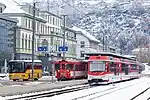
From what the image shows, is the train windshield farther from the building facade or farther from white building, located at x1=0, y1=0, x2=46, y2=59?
the building facade

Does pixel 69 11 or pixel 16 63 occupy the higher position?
pixel 69 11

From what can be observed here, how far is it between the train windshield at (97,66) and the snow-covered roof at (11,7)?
157ft

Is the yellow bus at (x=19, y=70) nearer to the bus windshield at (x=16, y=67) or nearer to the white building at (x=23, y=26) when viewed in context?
the bus windshield at (x=16, y=67)

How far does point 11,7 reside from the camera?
327 feet

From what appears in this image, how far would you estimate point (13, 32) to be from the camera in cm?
8956

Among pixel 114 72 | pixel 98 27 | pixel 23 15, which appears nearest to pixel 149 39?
pixel 98 27

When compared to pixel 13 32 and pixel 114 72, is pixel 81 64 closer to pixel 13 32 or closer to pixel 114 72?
pixel 114 72

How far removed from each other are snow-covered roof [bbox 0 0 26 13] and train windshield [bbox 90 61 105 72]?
47736 millimetres

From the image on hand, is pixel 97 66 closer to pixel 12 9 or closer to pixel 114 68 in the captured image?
pixel 114 68

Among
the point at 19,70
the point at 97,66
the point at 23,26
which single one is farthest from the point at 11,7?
the point at 97,66

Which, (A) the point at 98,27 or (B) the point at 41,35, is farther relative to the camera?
(A) the point at 98,27

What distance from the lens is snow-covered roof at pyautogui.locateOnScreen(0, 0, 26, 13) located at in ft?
311

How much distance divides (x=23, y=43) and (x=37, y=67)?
84.8 feet

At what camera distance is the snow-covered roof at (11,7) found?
94.9m
